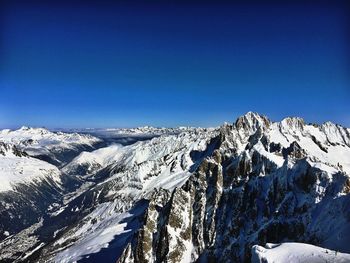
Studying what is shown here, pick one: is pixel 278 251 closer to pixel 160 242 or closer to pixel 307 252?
pixel 307 252

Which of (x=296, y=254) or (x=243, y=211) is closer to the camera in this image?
(x=296, y=254)

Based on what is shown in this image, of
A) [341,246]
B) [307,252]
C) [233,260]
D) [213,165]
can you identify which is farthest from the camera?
[213,165]

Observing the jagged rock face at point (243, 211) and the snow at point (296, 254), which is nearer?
the snow at point (296, 254)

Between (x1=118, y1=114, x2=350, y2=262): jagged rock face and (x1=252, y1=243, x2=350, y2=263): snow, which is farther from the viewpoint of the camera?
(x1=118, y1=114, x2=350, y2=262): jagged rock face

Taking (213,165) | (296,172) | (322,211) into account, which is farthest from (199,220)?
→ (322,211)

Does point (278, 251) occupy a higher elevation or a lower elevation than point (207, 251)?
higher

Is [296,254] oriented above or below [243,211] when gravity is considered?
above

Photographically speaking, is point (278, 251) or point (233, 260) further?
point (233, 260)

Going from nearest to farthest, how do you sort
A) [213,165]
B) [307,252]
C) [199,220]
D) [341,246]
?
1. [307,252]
2. [341,246]
3. [199,220]
4. [213,165]
